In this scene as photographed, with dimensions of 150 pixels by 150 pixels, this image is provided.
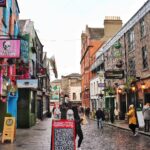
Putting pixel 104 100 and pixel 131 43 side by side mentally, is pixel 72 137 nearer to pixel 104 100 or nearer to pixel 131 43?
pixel 131 43

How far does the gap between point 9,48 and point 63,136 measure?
661 cm

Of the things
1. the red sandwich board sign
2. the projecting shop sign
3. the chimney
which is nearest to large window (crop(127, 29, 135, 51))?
the projecting shop sign

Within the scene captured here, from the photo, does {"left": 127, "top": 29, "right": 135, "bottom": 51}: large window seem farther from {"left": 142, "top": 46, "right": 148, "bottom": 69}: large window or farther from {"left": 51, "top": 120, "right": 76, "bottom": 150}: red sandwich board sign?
{"left": 51, "top": 120, "right": 76, "bottom": 150}: red sandwich board sign

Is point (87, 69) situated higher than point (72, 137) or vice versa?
point (87, 69)

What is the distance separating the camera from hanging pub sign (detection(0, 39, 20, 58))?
1525 cm

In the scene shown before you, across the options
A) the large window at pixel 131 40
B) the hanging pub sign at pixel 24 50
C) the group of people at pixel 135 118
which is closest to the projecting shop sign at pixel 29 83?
the hanging pub sign at pixel 24 50

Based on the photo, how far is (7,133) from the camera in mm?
15180

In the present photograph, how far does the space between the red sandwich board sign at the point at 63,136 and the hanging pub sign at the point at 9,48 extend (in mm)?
6095

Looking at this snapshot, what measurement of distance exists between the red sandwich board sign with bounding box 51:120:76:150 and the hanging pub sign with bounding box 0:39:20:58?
6095mm

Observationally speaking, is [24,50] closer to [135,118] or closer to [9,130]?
[9,130]

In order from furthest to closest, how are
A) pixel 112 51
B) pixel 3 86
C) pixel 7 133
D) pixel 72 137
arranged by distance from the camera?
pixel 112 51
pixel 3 86
pixel 7 133
pixel 72 137

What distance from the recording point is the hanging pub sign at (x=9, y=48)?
600 inches

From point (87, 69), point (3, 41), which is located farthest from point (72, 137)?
point (87, 69)

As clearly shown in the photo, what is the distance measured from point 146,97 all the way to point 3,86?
1263 cm
